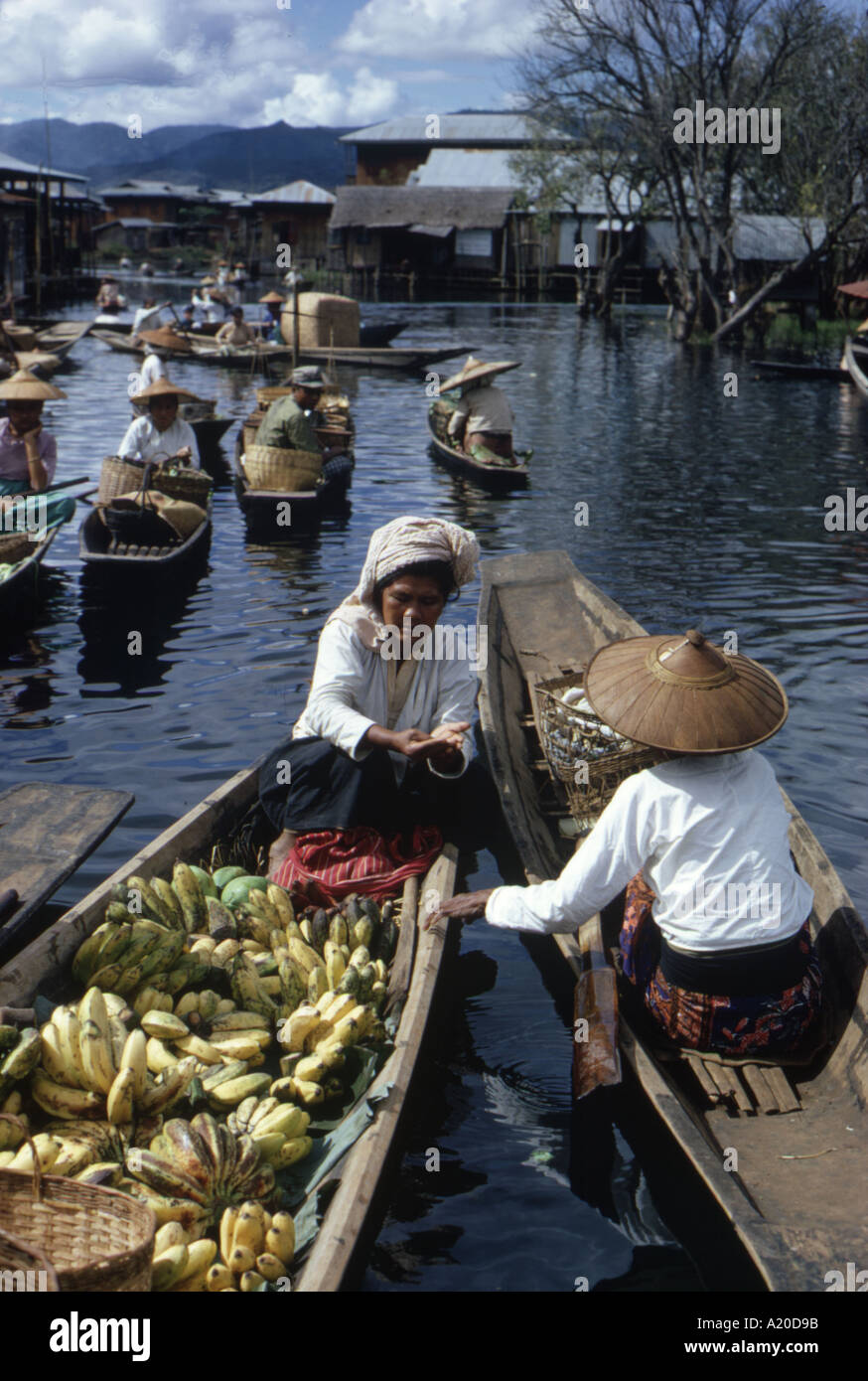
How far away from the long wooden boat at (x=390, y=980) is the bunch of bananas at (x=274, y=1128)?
0.18 m

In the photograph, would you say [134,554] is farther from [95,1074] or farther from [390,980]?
[95,1074]

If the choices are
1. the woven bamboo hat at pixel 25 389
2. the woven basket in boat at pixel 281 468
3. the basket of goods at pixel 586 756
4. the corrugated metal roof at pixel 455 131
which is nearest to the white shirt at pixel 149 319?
the woven basket in boat at pixel 281 468

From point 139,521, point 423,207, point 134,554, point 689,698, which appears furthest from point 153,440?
point 423,207

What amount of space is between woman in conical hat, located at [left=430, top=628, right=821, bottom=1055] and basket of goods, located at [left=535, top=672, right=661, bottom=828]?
1.54m

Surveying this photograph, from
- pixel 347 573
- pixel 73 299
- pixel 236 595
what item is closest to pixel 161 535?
pixel 236 595

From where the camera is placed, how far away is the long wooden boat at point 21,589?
8522 mm

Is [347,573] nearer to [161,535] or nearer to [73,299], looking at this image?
[161,535]

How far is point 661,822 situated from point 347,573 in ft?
26.5

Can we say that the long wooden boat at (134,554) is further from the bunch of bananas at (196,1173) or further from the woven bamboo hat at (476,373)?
the bunch of bananas at (196,1173)

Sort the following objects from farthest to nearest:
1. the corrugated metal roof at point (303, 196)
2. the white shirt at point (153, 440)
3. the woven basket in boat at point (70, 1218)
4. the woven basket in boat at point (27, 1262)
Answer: the corrugated metal roof at point (303, 196), the white shirt at point (153, 440), the woven basket in boat at point (70, 1218), the woven basket in boat at point (27, 1262)

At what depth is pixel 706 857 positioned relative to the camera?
139 inches

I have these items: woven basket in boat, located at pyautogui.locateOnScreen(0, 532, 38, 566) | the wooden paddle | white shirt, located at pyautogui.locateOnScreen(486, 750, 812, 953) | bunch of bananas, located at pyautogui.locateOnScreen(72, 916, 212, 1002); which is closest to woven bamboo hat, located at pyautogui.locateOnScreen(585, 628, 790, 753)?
white shirt, located at pyautogui.locateOnScreen(486, 750, 812, 953)

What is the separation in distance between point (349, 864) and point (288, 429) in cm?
868

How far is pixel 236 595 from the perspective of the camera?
10.5 m
